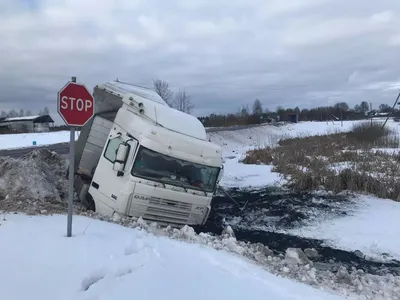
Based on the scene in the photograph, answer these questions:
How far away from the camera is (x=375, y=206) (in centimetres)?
1262

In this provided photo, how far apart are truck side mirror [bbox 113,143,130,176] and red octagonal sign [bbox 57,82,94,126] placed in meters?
3.37

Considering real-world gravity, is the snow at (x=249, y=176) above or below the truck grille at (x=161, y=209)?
below

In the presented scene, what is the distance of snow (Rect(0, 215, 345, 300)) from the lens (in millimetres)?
4625

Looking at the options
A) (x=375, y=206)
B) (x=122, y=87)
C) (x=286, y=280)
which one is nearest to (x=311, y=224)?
(x=375, y=206)

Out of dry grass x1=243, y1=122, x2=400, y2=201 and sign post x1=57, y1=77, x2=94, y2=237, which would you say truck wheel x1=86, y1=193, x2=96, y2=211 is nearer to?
sign post x1=57, y1=77, x2=94, y2=237

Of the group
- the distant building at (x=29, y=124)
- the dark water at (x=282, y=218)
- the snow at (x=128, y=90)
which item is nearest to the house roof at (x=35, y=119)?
the distant building at (x=29, y=124)

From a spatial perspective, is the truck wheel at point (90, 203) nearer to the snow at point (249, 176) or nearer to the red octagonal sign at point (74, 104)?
the red octagonal sign at point (74, 104)

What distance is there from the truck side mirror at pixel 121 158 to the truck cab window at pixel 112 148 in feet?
2.10

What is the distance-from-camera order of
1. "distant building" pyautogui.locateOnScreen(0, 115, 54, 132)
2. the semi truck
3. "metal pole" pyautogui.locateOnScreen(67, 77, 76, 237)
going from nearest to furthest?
"metal pole" pyautogui.locateOnScreen(67, 77, 76, 237) → the semi truck → "distant building" pyautogui.locateOnScreen(0, 115, 54, 132)

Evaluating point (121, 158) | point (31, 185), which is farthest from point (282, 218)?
point (31, 185)

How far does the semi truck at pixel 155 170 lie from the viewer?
29.7 ft

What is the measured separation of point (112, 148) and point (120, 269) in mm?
5248

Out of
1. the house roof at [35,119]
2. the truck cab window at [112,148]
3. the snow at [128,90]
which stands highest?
the snow at [128,90]

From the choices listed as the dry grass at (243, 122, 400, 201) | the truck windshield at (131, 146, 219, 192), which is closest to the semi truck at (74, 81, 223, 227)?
the truck windshield at (131, 146, 219, 192)
